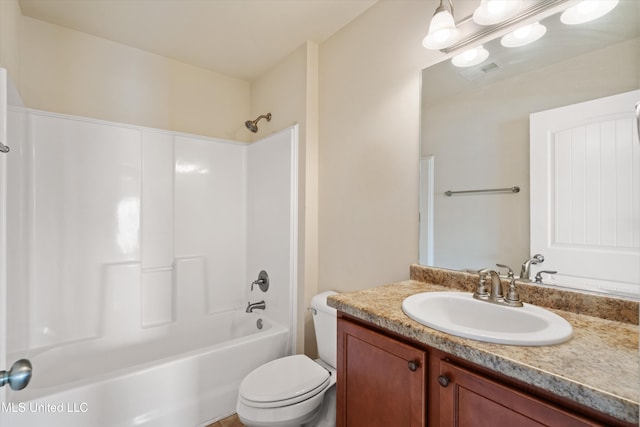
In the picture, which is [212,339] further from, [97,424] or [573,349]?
[573,349]

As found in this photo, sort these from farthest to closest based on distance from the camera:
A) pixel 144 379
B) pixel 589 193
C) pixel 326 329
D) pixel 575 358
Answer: pixel 326 329
pixel 144 379
pixel 589 193
pixel 575 358

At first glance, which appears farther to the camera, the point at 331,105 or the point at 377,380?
the point at 331,105

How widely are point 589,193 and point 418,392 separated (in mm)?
836

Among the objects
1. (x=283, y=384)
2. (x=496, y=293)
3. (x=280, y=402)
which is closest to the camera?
(x=496, y=293)

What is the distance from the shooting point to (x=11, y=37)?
1.59 metres

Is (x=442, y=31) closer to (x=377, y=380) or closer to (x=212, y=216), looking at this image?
(x=377, y=380)

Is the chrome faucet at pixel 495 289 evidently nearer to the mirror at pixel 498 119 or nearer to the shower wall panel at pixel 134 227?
the mirror at pixel 498 119

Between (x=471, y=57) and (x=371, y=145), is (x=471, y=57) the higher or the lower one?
the higher one

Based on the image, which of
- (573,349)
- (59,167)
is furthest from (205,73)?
(573,349)

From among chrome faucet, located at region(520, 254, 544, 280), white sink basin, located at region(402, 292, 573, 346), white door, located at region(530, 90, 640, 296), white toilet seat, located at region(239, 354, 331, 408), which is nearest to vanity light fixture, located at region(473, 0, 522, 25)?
white door, located at region(530, 90, 640, 296)

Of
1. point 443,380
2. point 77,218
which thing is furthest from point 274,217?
point 443,380

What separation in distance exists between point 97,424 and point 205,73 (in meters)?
2.55

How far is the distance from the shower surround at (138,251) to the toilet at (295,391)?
456 mm

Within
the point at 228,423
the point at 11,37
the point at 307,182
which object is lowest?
the point at 228,423
